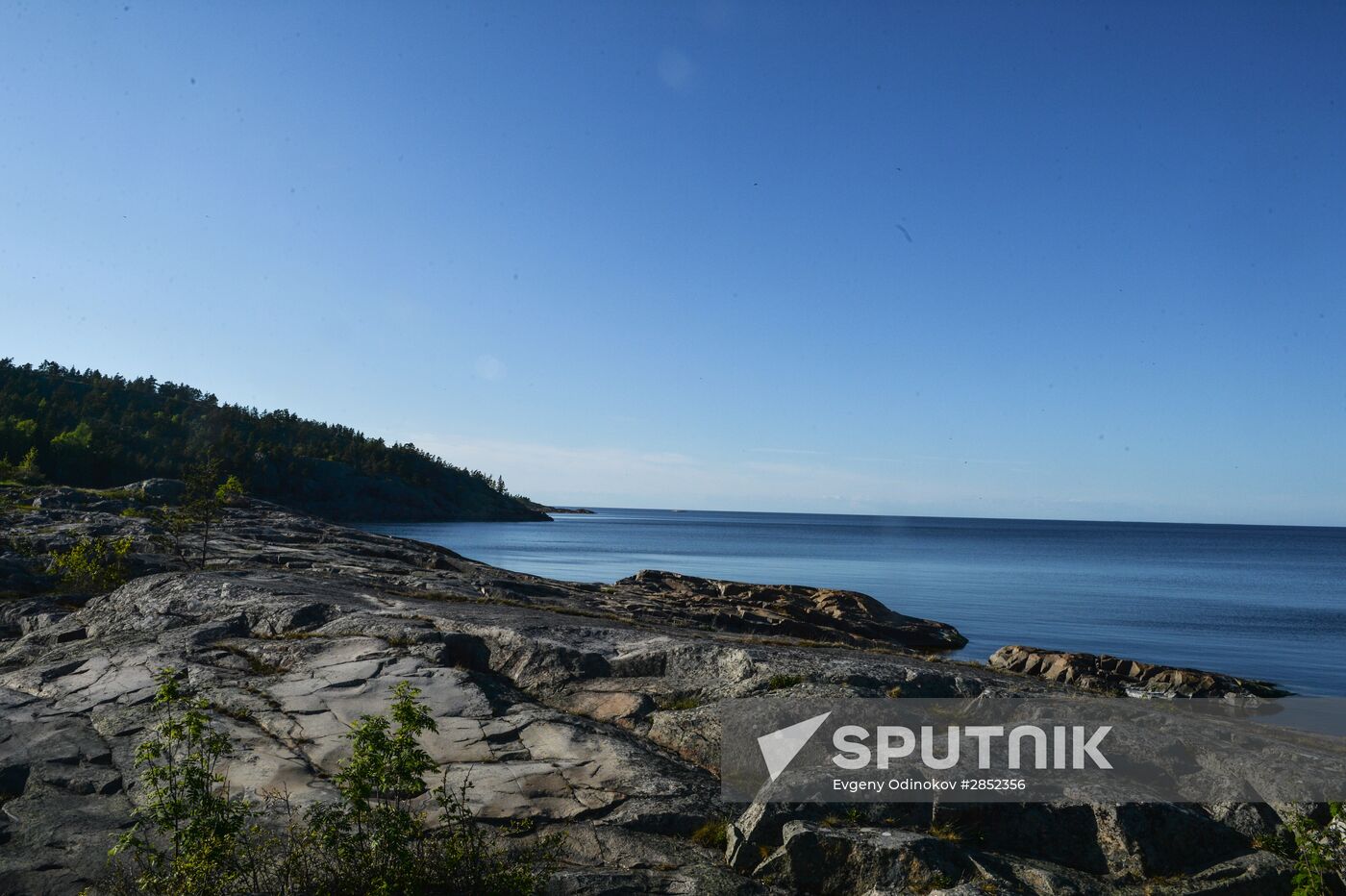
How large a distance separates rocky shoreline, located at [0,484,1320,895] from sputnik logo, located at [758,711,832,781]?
75 cm

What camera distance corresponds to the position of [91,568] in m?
24.3

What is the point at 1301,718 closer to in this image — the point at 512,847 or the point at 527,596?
the point at 527,596

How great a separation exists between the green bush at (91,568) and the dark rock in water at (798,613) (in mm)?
23606

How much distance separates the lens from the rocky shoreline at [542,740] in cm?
847

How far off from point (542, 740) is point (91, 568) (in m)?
20.2

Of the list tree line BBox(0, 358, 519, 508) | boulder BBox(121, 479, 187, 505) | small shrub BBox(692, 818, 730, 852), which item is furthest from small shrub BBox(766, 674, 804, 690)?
tree line BBox(0, 358, 519, 508)

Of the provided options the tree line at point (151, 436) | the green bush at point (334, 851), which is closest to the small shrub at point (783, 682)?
the green bush at point (334, 851)

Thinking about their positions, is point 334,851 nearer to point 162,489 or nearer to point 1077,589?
point 162,489

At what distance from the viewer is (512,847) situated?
860 cm

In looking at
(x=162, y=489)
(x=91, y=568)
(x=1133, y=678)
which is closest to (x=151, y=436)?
(x=162, y=489)

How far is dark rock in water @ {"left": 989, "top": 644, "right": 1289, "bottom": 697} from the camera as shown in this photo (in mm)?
31375

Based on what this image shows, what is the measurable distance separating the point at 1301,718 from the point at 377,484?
155m

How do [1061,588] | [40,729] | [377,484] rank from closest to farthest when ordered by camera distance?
[40,729] < [1061,588] < [377,484]

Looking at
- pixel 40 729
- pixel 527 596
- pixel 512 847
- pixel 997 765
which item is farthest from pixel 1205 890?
pixel 527 596
